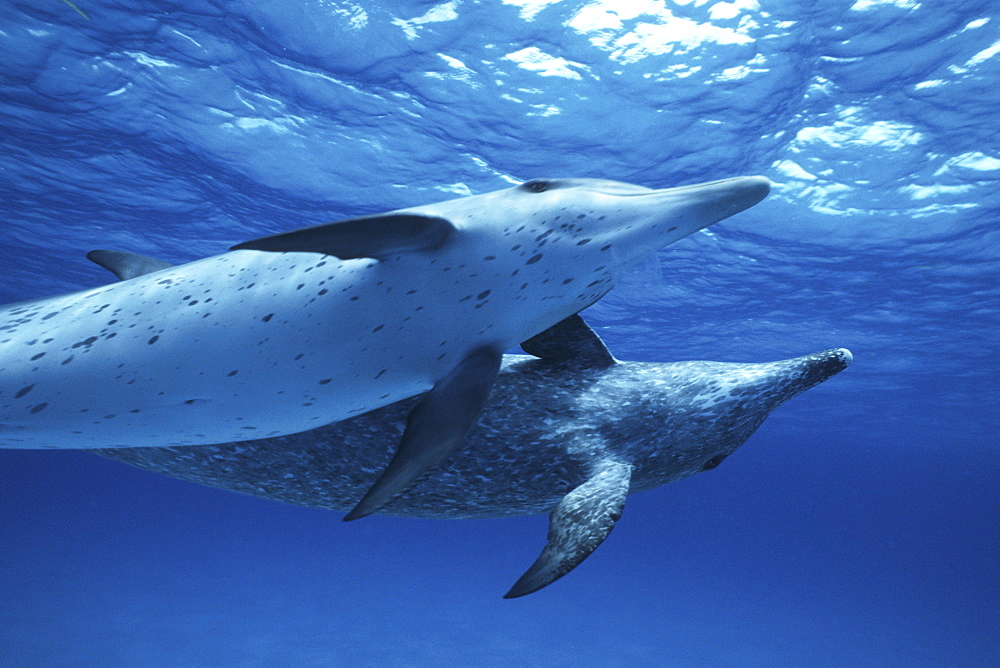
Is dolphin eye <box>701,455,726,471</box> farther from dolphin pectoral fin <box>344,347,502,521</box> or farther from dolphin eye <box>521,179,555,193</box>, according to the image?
dolphin eye <box>521,179,555,193</box>

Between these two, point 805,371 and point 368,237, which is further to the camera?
point 805,371

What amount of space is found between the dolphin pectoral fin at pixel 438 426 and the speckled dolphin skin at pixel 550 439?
0.83 metres

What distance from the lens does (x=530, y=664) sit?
23.2m

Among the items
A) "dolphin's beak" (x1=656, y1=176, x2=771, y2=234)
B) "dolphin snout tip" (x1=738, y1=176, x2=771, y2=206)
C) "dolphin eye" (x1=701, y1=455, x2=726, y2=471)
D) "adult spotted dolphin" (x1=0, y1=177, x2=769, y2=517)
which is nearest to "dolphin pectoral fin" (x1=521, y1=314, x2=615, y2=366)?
"adult spotted dolphin" (x1=0, y1=177, x2=769, y2=517)

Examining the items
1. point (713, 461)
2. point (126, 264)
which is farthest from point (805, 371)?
point (126, 264)

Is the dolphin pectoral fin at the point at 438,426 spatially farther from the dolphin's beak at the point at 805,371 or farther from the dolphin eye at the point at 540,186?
the dolphin's beak at the point at 805,371

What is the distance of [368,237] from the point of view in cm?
242

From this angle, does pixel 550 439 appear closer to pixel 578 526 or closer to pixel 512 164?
pixel 578 526

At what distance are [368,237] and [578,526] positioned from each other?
1.83 m

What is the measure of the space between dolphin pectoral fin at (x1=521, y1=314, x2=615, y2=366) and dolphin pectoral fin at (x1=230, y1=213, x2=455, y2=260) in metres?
1.47

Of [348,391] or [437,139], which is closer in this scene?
[348,391]

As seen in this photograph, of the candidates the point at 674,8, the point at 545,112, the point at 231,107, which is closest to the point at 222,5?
the point at 231,107

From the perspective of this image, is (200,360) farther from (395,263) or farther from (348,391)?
(395,263)

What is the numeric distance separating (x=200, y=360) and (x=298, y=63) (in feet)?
38.7
